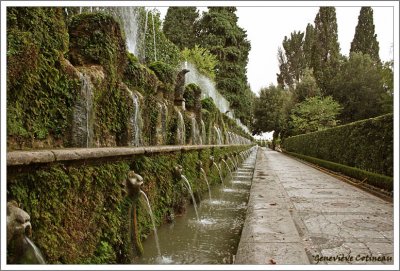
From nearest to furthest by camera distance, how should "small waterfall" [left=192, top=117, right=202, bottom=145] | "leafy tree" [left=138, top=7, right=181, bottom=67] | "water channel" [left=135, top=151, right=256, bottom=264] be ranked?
1. "water channel" [left=135, top=151, right=256, bottom=264]
2. "small waterfall" [left=192, top=117, right=202, bottom=145]
3. "leafy tree" [left=138, top=7, right=181, bottom=67]

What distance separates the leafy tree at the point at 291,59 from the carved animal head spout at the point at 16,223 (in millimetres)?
56387

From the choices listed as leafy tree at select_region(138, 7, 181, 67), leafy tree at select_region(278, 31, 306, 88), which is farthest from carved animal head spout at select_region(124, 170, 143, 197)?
leafy tree at select_region(278, 31, 306, 88)

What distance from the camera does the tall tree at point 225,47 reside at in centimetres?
3083

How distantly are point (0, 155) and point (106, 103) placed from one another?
2.46 meters

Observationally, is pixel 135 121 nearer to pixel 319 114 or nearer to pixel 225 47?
pixel 319 114

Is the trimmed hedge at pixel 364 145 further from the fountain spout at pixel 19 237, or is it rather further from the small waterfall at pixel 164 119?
the fountain spout at pixel 19 237

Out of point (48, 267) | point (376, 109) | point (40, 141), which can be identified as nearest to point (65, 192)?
point (48, 267)

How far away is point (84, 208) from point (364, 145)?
30.7 feet

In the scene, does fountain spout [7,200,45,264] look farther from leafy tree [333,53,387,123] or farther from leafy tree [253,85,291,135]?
leafy tree [253,85,291,135]

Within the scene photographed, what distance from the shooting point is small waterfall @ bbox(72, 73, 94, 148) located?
3617 mm

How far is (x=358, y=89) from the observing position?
101 ft

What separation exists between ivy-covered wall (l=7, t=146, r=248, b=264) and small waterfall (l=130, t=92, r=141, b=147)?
0.81 m

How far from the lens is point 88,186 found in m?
2.70

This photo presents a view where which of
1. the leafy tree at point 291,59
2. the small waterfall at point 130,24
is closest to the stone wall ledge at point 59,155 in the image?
the small waterfall at point 130,24
